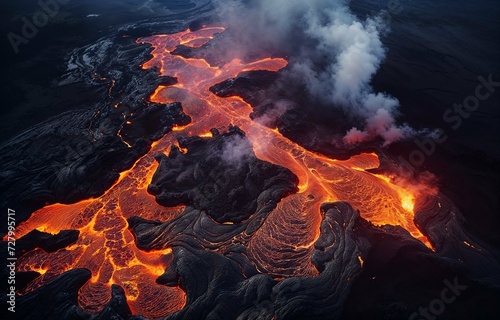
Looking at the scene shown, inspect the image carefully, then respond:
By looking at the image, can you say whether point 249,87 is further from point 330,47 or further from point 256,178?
point 256,178

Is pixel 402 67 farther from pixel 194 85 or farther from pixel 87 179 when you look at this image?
pixel 87 179

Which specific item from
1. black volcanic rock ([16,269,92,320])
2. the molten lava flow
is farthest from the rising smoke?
black volcanic rock ([16,269,92,320])

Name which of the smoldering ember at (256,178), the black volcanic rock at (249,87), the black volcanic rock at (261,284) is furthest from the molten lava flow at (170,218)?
the black volcanic rock at (249,87)

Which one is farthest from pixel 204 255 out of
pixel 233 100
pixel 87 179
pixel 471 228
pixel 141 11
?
pixel 141 11

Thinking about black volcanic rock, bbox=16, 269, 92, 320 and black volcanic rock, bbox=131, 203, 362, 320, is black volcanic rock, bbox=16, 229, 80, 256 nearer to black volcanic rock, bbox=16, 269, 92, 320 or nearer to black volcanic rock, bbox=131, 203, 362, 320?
black volcanic rock, bbox=16, 269, 92, 320

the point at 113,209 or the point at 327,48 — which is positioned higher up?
the point at 327,48

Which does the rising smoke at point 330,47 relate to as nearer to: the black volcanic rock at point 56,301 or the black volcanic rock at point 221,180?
the black volcanic rock at point 221,180

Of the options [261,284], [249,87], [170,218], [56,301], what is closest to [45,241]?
[56,301]

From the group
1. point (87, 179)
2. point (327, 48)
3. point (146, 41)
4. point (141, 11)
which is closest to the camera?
point (87, 179)
